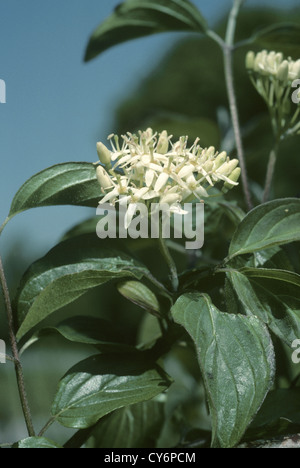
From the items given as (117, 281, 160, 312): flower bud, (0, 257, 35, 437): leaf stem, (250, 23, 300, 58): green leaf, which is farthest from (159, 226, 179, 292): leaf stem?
(250, 23, 300, 58): green leaf

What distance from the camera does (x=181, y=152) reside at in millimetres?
478

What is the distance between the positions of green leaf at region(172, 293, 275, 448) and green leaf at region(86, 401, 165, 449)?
232 mm

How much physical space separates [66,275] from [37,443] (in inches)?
4.7

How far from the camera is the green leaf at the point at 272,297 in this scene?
0.43 meters

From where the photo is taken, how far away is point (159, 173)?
474mm

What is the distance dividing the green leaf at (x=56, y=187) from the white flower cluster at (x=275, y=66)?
255 millimetres

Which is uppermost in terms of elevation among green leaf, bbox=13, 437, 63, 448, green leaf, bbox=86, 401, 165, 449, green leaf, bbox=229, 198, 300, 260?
green leaf, bbox=229, 198, 300, 260

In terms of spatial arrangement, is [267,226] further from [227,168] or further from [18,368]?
[18,368]

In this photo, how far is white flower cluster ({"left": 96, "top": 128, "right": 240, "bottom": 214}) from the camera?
45 cm

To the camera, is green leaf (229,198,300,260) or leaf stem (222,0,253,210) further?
leaf stem (222,0,253,210)

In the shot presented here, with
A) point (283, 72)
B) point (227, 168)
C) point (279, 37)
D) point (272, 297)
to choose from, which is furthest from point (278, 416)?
point (279, 37)

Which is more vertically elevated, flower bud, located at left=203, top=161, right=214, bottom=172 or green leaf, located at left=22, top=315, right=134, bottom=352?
flower bud, located at left=203, top=161, right=214, bottom=172

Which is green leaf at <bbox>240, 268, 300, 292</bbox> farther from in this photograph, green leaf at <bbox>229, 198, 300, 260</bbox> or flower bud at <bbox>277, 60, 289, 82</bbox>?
flower bud at <bbox>277, 60, 289, 82</bbox>

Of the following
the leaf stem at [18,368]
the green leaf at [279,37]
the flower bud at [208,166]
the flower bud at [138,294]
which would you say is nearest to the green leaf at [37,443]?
the leaf stem at [18,368]
